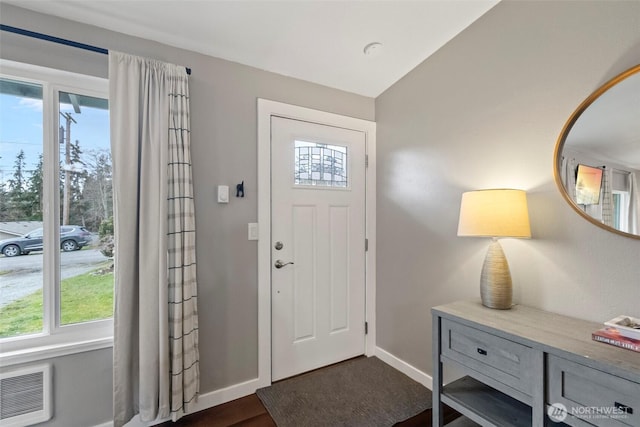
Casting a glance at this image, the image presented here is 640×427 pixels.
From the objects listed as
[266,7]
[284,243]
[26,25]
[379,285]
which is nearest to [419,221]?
[379,285]

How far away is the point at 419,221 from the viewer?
2186 millimetres

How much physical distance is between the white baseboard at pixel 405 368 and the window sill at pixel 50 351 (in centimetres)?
201

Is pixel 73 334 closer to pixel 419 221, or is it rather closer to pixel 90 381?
pixel 90 381

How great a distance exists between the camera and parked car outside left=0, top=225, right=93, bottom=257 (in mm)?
1512

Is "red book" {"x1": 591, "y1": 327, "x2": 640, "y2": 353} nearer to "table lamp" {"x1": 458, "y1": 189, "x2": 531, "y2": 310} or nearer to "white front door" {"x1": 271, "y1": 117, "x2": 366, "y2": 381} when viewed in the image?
"table lamp" {"x1": 458, "y1": 189, "x2": 531, "y2": 310}

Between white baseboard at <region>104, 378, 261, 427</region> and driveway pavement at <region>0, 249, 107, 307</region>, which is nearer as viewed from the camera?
driveway pavement at <region>0, 249, 107, 307</region>

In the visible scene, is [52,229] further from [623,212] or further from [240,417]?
[623,212]

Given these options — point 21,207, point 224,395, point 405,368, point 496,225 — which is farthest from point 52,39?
point 405,368

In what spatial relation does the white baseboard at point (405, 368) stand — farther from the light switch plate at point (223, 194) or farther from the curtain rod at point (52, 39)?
the curtain rod at point (52, 39)

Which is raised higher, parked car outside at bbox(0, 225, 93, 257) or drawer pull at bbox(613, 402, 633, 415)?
parked car outside at bbox(0, 225, 93, 257)

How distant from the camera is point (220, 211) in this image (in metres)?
1.94

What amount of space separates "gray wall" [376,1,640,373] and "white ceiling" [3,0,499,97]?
10.2 inches

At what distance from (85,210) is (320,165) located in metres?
1.59

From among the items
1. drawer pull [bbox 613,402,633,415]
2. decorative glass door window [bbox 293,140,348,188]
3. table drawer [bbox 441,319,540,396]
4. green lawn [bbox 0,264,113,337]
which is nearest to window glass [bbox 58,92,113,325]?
green lawn [bbox 0,264,113,337]
